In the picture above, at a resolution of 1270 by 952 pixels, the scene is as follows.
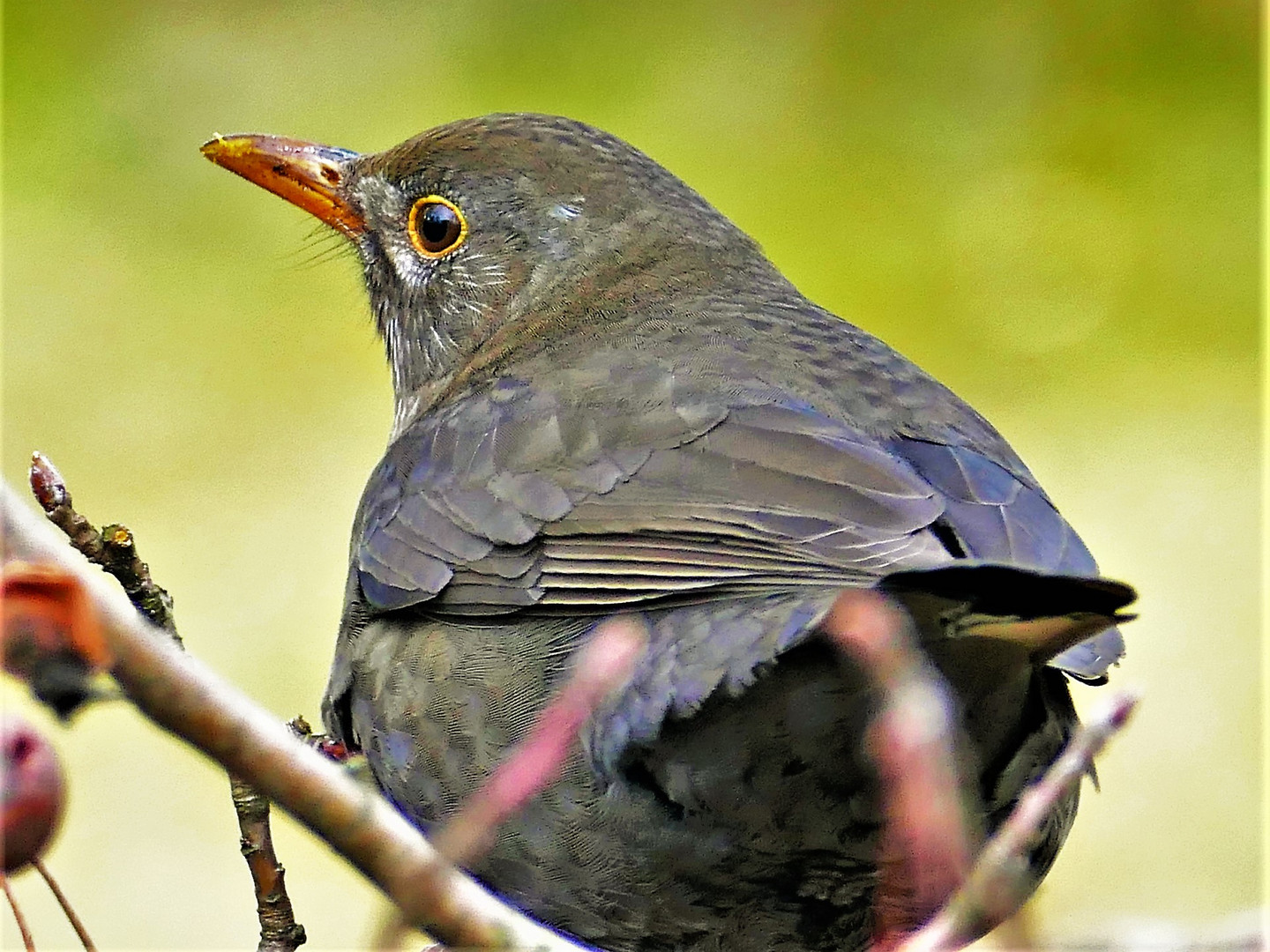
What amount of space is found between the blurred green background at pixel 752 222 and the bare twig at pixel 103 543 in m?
3.64

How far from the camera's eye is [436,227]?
156 inches

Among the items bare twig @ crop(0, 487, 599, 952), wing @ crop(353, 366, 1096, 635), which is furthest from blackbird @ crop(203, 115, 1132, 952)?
bare twig @ crop(0, 487, 599, 952)

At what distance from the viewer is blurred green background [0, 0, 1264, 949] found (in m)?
6.21

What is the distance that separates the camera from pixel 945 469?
288cm

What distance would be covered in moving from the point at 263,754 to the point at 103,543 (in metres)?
1.41

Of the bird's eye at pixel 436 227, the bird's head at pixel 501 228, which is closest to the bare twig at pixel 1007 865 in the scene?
the bird's head at pixel 501 228

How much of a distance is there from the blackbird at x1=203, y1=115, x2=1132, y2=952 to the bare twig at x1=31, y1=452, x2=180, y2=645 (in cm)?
64

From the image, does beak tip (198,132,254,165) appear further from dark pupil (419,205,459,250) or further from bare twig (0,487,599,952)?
bare twig (0,487,599,952)

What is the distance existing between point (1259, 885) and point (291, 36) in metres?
4.73

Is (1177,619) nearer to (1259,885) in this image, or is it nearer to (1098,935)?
(1259,885)

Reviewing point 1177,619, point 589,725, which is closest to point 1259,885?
point 1177,619

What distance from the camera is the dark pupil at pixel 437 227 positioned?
3.92m

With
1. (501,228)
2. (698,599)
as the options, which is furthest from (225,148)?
(698,599)

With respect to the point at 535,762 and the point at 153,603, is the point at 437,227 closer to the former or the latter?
the point at 153,603
